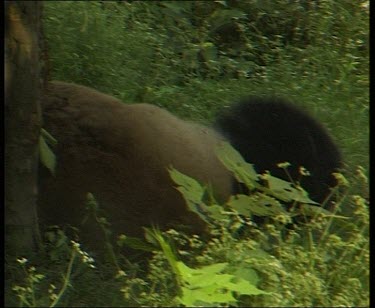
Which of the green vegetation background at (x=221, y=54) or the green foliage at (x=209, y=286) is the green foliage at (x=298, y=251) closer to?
the green foliage at (x=209, y=286)

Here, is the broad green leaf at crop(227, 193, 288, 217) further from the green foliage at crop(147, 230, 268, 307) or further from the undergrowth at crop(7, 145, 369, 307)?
the green foliage at crop(147, 230, 268, 307)

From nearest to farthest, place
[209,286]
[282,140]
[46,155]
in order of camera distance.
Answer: [209,286] → [46,155] → [282,140]

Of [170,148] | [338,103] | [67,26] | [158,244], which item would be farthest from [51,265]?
[338,103]

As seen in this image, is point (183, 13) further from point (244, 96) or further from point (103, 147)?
point (103, 147)

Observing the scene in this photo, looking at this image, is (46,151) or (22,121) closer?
(22,121)

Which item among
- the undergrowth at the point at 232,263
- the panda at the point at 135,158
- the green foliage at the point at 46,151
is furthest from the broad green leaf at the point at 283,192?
the green foliage at the point at 46,151

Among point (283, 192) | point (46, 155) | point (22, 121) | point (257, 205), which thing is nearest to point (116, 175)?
point (46, 155)

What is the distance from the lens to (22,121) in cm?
379

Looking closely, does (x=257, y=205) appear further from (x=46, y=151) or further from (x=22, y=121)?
(x=22, y=121)

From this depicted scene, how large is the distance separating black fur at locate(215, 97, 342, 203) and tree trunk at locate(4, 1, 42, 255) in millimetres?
1066

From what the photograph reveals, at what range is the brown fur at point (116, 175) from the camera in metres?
4.01

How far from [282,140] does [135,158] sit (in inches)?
31.3

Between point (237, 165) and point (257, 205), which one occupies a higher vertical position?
point (237, 165)

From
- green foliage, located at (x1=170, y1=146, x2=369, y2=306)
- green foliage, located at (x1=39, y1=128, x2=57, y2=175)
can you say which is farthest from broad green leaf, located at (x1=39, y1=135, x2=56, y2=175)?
green foliage, located at (x1=170, y1=146, x2=369, y2=306)
